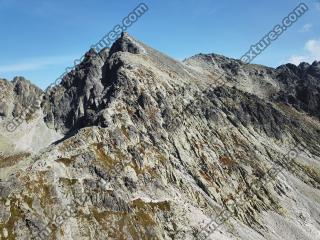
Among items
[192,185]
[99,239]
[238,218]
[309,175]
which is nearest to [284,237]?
[238,218]

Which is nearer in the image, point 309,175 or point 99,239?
Result: point 99,239

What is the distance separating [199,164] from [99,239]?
55693 millimetres

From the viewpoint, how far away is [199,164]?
495ft

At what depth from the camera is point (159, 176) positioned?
133375mm

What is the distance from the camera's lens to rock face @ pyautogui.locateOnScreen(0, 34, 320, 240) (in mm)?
107938

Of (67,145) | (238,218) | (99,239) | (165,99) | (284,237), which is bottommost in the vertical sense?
(284,237)

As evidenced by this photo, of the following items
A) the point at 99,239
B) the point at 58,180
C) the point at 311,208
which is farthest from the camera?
the point at 311,208

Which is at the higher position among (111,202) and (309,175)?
(111,202)

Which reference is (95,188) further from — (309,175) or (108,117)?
(309,175)

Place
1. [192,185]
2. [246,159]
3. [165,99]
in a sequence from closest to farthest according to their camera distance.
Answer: [192,185] < [246,159] < [165,99]

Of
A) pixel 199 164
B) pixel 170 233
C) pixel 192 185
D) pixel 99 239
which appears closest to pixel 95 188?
pixel 99 239

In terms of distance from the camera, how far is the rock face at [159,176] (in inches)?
4250

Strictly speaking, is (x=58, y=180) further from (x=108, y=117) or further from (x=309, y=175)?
(x=309, y=175)

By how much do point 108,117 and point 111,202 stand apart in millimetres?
41433
